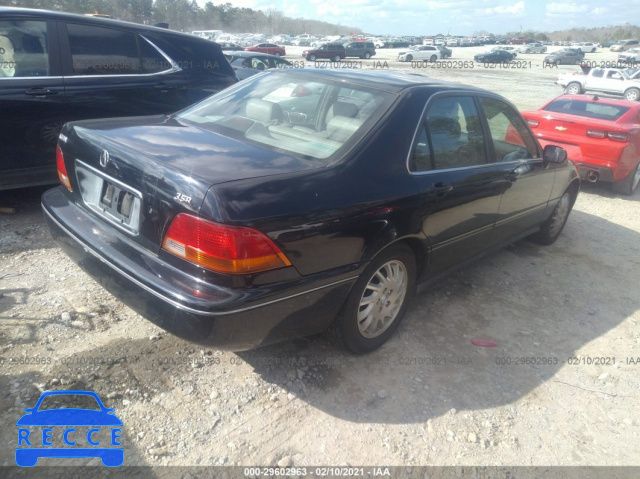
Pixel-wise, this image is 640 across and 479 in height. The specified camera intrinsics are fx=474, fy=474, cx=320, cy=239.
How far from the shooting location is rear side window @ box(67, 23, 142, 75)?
4.51 m

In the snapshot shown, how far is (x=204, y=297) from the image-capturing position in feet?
6.89

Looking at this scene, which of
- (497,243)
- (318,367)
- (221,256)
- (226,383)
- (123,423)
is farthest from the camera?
(497,243)

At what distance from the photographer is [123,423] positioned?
2312mm

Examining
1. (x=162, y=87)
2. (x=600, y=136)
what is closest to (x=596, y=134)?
(x=600, y=136)

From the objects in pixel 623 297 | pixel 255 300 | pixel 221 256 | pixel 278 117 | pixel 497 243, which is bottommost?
pixel 623 297

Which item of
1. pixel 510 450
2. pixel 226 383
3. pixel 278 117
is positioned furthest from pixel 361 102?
pixel 510 450

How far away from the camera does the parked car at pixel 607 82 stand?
22.1 m

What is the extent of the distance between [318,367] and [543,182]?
280 cm

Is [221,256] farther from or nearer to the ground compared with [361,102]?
nearer to the ground

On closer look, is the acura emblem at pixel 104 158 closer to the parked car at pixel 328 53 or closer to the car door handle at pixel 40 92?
the car door handle at pixel 40 92

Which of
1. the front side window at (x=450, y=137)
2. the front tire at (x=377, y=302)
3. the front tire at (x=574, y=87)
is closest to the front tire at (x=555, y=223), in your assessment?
the front side window at (x=450, y=137)

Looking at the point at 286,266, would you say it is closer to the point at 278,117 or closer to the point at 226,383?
the point at 226,383

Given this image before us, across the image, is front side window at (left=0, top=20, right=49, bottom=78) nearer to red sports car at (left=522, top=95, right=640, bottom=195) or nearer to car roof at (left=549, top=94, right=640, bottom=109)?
red sports car at (left=522, top=95, right=640, bottom=195)

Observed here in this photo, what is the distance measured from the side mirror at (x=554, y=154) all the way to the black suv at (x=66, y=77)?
381 cm
